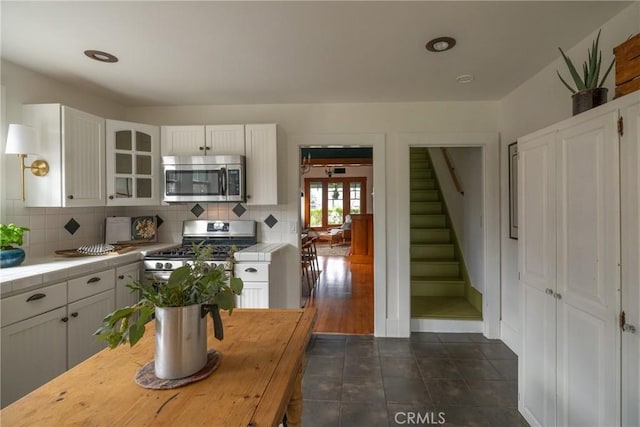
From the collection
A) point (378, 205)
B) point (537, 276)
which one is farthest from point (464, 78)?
point (537, 276)

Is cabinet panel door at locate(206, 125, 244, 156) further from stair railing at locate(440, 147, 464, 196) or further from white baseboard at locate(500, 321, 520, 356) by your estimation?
white baseboard at locate(500, 321, 520, 356)

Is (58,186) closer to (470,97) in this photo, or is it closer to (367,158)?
(470,97)

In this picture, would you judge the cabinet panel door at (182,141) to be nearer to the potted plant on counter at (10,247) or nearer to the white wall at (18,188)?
the white wall at (18,188)

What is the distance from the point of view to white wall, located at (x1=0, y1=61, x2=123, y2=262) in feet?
7.51

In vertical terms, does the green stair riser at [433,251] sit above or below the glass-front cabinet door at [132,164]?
below

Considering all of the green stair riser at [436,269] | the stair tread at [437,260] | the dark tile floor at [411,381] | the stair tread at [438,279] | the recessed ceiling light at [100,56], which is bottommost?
the dark tile floor at [411,381]

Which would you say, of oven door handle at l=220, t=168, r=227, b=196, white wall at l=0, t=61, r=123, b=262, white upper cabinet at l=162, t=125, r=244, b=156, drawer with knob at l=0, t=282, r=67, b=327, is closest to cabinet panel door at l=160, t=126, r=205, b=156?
white upper cabinet at l=162, t=125, r=244, b=156

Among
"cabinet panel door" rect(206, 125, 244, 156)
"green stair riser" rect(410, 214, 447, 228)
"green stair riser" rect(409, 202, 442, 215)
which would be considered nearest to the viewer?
"cabinet panel door" rect(206, 125, 244, 156)

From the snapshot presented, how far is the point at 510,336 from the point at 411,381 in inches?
49.4

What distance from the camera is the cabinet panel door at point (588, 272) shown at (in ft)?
4.33

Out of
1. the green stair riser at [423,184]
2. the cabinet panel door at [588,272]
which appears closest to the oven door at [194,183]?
the cabinet panel door at [588,272]

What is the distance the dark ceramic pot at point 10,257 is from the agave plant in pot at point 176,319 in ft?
5.93

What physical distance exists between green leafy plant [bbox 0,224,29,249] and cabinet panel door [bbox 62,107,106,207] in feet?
1.39

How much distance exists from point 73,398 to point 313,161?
739 centimetres
